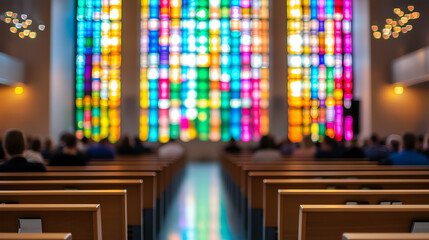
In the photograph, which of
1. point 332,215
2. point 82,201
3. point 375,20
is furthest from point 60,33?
point 332,215

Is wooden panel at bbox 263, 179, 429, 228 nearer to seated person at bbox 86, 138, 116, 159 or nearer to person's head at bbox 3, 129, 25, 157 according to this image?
person's head at bbox 3, 129, 25, 157

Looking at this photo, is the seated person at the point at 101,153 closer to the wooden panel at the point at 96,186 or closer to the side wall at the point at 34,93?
the wooden panel at the point at 96,186

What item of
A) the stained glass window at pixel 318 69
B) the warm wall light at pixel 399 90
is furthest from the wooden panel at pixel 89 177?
the stained glass window at pixel 318 69

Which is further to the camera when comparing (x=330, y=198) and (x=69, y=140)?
(x=69, y=140)

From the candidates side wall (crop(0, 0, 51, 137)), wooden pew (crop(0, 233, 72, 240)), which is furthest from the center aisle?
side wall (crop(0, 0, 51, 137))

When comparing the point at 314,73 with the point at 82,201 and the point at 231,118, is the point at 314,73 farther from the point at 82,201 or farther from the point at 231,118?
the point at 82,201

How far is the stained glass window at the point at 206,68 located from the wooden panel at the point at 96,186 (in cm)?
1227

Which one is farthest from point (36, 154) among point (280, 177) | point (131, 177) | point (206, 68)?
point (206, 68)

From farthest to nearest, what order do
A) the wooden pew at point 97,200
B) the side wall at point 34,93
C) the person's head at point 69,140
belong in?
the side wall at point 34,93, the person's head at point 69,140, the wooden pew at point 97,200

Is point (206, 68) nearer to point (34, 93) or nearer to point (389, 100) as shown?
point (34, 93)

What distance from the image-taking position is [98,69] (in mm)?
15406

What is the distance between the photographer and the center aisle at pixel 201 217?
4.09 meters

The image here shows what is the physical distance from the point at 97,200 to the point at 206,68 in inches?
530

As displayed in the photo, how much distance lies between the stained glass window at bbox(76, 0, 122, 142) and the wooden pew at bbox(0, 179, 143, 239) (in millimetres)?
12291
